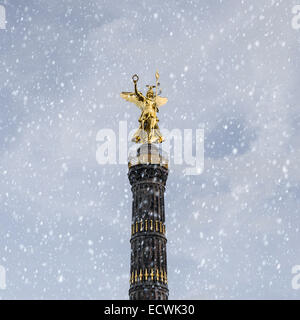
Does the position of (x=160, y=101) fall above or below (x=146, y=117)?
above

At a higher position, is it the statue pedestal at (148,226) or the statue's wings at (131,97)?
the statue's wings at (131,97)

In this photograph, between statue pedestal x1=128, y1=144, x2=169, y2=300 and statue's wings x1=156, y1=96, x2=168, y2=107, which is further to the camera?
statue's wings x1=156, y1=96, x2=168, y2=107

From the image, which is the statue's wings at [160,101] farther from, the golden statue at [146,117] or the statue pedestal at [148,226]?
the statue pedestal at [148,226]

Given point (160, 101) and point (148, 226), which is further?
point (160, 101)

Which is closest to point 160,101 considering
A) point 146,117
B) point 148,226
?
point 146,117

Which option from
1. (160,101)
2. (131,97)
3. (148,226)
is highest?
(160,101)

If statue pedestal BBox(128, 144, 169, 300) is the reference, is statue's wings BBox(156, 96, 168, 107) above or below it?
above

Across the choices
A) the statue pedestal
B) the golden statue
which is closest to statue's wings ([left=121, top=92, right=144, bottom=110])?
the golden statue

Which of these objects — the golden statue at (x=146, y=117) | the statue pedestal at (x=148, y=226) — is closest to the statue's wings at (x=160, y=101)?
the golden statue at (x=146, y=117)

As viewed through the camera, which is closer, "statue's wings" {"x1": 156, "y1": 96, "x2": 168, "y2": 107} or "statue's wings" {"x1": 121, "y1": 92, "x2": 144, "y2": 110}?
"statue's wings" {"x1": 121, "y1": 92, "x2": 144, "y2": 110}

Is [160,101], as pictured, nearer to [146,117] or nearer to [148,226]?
[146,117]

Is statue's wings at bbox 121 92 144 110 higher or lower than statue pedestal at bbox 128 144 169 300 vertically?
higher

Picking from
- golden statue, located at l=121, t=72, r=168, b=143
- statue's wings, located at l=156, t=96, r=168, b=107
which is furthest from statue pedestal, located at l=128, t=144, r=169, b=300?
statue's wings, located at l=156, t=96, r=168, b=107

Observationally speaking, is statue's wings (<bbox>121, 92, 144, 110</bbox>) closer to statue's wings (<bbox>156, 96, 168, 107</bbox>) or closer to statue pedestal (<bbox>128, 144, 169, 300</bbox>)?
statue's wings (<bbox>156, 96, 168, 107</bbox>)
